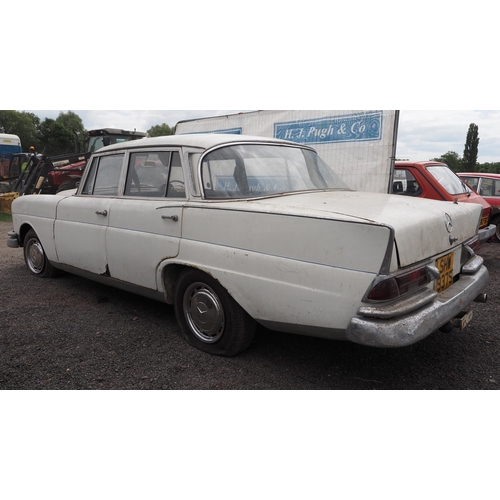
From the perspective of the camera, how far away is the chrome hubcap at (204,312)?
3.23 meters

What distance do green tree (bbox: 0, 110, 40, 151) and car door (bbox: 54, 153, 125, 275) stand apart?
5142 cm

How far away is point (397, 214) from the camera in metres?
2.63

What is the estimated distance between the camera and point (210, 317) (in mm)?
3283

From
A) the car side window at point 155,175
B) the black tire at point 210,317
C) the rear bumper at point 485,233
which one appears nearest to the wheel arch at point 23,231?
the car side window at point 155,175

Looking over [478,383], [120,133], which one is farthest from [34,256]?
[120,133]

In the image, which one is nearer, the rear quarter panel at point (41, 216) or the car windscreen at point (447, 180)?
the rear quarter panel at point (41, 216)

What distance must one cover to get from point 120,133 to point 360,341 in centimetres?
1320

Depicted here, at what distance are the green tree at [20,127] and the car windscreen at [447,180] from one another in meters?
51.9

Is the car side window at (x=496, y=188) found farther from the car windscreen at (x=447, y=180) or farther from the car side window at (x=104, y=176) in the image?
the car side window at (x=104, y=176)

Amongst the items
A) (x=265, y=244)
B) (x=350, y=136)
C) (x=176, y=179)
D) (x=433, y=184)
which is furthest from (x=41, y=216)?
(x=433, y=184)

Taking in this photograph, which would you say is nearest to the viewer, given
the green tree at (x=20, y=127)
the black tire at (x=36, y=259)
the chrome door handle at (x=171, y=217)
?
the chrome door handle at (x=171, y=217)

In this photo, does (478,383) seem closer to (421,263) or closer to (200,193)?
(421,263)

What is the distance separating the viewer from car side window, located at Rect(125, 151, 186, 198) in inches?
141

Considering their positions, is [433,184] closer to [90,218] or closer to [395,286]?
[395,286]
